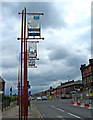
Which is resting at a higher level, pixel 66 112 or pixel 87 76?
pixel 87 76

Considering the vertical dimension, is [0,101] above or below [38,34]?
below

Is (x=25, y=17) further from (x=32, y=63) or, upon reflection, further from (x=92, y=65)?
(x=92, y=65)

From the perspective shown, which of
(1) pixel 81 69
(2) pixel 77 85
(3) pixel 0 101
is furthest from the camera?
(2) pixel 77 85

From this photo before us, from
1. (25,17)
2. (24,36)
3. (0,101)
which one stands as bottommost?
(0,101)

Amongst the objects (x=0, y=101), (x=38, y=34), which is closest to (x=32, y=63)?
(x=38, y=34)

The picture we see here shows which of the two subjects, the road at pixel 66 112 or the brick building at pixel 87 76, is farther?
the brick building at pixel 87 76

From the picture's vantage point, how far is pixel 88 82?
79.8 meters

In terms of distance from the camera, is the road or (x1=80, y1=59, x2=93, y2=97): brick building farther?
(x1=80, y1=59, x2=93, y2=97): brick building

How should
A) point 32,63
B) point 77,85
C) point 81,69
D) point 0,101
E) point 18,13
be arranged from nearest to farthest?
point 18,13 < point 32,63 < point 0,101 < point 81,69 < point 77,85

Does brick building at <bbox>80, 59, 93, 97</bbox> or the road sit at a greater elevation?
brick building at <bbox>80, 59, 93, 97</bbox>

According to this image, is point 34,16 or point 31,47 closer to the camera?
point 34,16

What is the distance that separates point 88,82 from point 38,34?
2806 inches

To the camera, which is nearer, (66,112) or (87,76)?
(66,112)

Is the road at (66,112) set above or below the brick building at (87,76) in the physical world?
below
